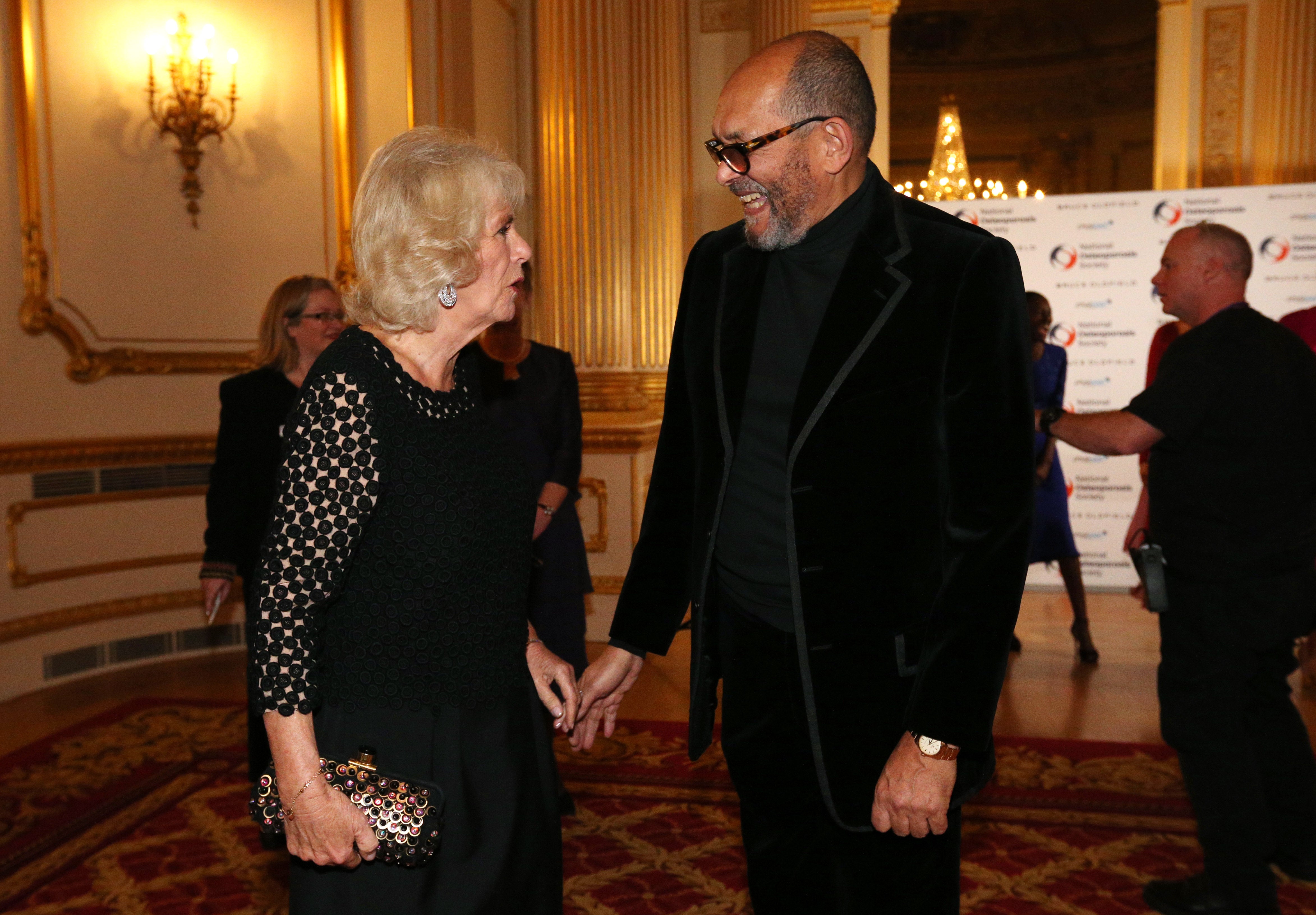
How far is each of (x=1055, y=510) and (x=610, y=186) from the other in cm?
347

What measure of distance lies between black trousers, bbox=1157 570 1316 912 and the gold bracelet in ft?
7.59

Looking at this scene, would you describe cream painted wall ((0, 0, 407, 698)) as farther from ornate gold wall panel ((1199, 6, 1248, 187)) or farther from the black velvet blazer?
ornate gold wall panel ((1199, 6, 1248, 187))

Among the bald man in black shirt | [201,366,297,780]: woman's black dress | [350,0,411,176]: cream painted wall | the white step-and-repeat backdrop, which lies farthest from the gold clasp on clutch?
the white step-and-repeat backdrop

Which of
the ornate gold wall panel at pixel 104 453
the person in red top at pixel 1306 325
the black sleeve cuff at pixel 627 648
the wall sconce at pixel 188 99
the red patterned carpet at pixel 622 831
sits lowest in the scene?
the red patterned carpet at pixel 622 831

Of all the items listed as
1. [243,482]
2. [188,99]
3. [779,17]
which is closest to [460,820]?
[243,482]

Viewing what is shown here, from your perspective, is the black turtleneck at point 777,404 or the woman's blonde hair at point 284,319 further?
the woman's blonde hair at point 284,319

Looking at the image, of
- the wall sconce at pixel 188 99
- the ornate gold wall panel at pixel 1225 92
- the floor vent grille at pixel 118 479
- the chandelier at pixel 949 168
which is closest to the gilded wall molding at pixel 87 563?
the floor vent grille at pixel 118 479

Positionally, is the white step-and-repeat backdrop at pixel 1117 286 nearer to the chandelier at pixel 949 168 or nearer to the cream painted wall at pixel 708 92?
the cream painted wall at pixel 708 92

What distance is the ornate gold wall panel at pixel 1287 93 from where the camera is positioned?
29.3 feet

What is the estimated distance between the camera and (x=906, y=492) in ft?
5.25

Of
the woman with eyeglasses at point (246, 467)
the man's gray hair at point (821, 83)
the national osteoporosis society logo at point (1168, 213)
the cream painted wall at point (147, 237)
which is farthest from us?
the national osteoporosis society logo at point (1168, 213)

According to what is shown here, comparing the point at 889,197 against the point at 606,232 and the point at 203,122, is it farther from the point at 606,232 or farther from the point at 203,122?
the point at 606,232

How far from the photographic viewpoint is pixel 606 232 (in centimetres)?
713

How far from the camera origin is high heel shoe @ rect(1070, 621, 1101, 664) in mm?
5609
